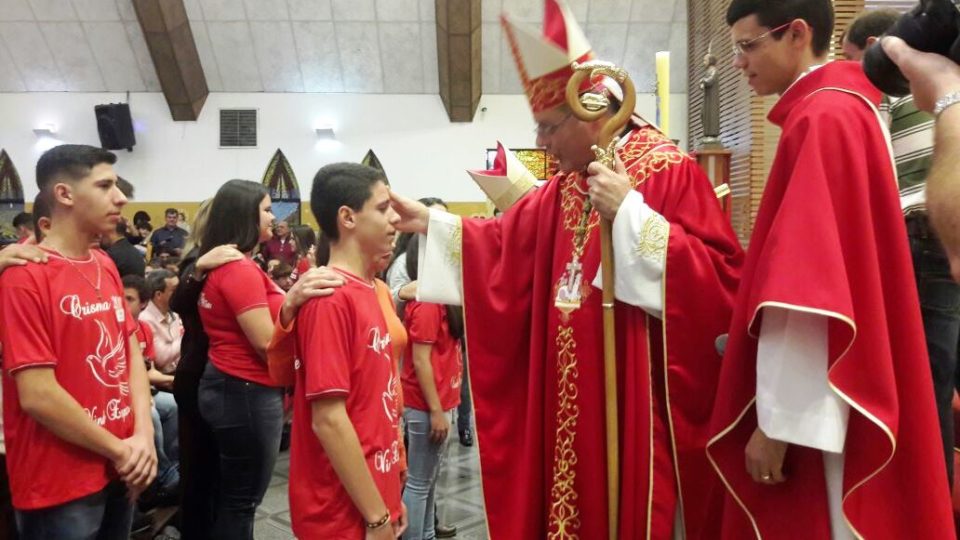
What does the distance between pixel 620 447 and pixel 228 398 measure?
4.75 ft

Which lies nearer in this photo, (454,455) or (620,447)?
(620,447)

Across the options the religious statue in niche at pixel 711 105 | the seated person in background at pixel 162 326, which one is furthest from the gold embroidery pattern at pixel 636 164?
the religious statue in niche at pixel 711 105

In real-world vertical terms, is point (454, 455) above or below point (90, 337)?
below

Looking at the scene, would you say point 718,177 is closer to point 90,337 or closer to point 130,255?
point 130,255

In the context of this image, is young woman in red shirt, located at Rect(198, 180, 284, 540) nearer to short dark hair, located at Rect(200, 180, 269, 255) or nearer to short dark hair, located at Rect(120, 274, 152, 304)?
short dark hair, located at Rect(200, 180, 269, 255)

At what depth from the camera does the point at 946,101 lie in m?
1.05

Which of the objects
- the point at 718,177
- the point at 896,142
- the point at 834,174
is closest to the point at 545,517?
the point at 834,174

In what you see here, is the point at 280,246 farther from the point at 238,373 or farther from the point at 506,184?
the point at 506,184

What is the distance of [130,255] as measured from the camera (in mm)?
4402

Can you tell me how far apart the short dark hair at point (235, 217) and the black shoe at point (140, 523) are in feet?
5.24

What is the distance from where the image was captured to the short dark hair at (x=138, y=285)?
3.82 m

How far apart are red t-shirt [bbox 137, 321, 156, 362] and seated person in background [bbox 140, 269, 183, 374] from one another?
88mm

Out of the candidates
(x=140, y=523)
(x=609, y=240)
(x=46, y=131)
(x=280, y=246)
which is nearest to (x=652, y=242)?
(x=609, y=240)

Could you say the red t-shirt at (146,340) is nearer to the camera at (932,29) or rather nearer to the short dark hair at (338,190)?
the short dark hair at (338,190)
